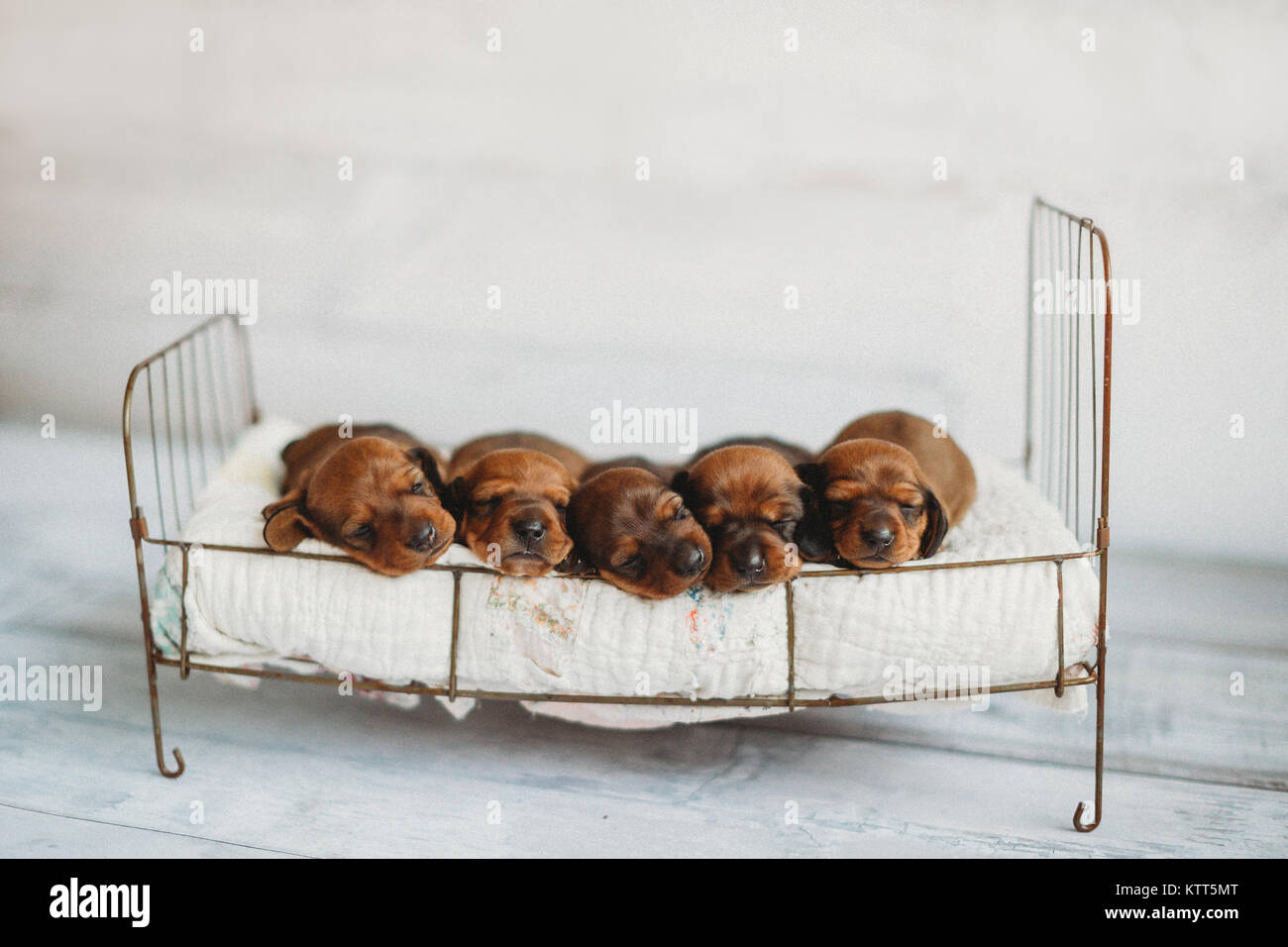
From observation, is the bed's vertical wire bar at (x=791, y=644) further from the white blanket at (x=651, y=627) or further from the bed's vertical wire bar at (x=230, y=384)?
the bed's vertical wire bar at (x=230, y=384)

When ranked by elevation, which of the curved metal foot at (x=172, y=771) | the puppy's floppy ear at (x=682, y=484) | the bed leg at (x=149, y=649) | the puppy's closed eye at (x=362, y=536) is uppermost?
the puppy's floppy ear at (x=682, y=484)

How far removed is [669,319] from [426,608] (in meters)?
2.76

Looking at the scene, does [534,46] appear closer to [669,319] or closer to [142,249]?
[669,319]

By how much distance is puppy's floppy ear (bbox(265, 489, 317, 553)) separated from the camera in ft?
10.7

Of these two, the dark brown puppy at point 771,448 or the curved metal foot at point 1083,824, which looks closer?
the curved metal foot at point 1083,824

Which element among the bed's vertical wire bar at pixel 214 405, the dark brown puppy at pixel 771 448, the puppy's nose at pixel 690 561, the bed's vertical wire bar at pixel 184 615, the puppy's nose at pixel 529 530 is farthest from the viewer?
the bed's vertical wire bar at pixel 214 405

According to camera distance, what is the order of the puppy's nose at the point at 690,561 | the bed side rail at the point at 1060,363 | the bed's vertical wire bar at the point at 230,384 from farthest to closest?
the bed's vertical wire bar at the point at 230,384 → the bed side rail at the point at 1060,363 → the puppy's nose at the point at 690,561

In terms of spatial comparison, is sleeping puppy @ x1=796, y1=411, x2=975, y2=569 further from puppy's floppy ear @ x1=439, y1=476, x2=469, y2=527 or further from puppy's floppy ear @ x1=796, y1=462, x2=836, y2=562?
puppy's floppy ear @ x1=439, y1=476, x2=469, y2=527

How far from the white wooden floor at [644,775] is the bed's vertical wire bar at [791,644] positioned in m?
0.43

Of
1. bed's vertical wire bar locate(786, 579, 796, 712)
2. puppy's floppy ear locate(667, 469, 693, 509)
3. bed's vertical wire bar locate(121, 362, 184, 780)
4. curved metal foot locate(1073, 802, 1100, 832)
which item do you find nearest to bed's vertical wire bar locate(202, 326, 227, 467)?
bed's vertical wire bar locate(121, 362, 184, 780)

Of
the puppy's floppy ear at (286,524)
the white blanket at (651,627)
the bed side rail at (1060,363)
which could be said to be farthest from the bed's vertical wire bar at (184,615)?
the bed side rail at (1060,363)

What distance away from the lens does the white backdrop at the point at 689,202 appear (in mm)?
5023

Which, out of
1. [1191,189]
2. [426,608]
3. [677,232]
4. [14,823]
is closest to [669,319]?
[677,232]

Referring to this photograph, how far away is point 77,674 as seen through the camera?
426cm
